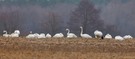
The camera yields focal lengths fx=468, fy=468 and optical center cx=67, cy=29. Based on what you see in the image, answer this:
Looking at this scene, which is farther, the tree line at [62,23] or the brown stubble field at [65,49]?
the tree line at [62,23]

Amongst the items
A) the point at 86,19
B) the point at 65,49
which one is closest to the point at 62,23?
the point at 86,19

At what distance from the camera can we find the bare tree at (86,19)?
2200 inches

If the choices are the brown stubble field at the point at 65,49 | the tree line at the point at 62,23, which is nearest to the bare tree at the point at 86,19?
the tree line at the point at 62,23

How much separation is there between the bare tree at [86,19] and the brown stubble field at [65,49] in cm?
2803

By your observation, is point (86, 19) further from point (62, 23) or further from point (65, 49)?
point (65, 49)

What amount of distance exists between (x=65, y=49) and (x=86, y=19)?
105ft

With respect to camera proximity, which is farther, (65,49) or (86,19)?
(86,19)

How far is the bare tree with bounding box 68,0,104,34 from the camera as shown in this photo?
183 ft

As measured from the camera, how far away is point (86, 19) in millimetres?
57031

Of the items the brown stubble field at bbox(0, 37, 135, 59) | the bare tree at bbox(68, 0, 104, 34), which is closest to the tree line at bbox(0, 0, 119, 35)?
the bare tree at bbox(68, 0, 104, 34)

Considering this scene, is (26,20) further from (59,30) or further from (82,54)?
(82,54)

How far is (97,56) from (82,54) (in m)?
0.89

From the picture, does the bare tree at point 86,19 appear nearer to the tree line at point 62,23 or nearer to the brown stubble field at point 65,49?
the tree line at point 62,23

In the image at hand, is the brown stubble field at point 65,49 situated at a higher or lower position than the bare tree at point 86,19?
lower
